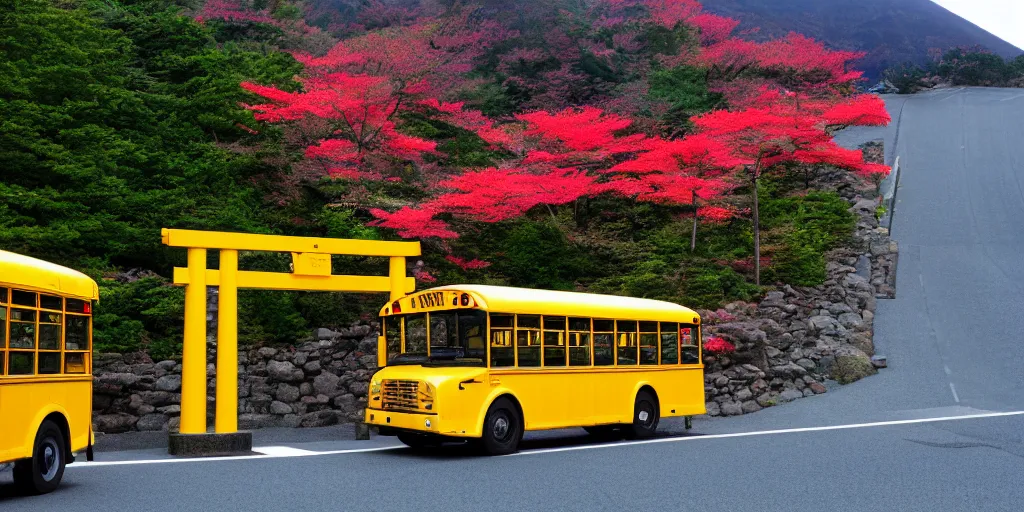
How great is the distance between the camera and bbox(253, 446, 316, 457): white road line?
504 inches

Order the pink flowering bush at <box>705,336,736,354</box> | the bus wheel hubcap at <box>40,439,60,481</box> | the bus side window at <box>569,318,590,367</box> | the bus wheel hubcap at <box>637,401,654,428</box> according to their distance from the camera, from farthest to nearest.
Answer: the pink flowering bush at <box>705,336,736,354</box>
the bus wheel hubcap at <box>637,401,654,428</box>
the bus side window at <box>569,318,590,367</box>
the bus wheel hubcap at <box>40,439,60,481</box>

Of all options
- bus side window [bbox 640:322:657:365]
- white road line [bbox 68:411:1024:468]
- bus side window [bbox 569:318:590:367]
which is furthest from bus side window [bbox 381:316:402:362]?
bus side window [bbox 640:322:657:365]

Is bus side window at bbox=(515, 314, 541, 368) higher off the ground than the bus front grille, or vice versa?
bus side window at bbox=(515, 314, 541, 368)

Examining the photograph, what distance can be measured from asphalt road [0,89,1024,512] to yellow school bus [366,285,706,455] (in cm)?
53

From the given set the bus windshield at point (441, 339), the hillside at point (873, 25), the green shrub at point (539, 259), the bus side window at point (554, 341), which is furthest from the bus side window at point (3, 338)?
the hillside at point (873, 25)

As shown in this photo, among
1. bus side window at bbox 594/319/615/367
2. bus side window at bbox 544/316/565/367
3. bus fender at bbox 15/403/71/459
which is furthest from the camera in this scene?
bus side window at bbox 594/319/615/367

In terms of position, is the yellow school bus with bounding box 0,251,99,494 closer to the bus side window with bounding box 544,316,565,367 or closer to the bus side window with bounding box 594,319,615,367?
the bus side window with bounding box 544,316,565,367

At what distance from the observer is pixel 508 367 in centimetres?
1317

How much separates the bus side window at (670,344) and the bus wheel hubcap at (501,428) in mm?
4196

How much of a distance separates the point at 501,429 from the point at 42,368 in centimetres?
621

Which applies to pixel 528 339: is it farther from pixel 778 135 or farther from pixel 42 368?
pixel 778 135

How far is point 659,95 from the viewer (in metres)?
34.5

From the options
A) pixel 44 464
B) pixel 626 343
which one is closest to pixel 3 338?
pixel 44 464

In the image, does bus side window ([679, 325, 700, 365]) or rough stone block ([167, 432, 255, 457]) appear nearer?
rough stone block ([167, 432, 255, 457])
